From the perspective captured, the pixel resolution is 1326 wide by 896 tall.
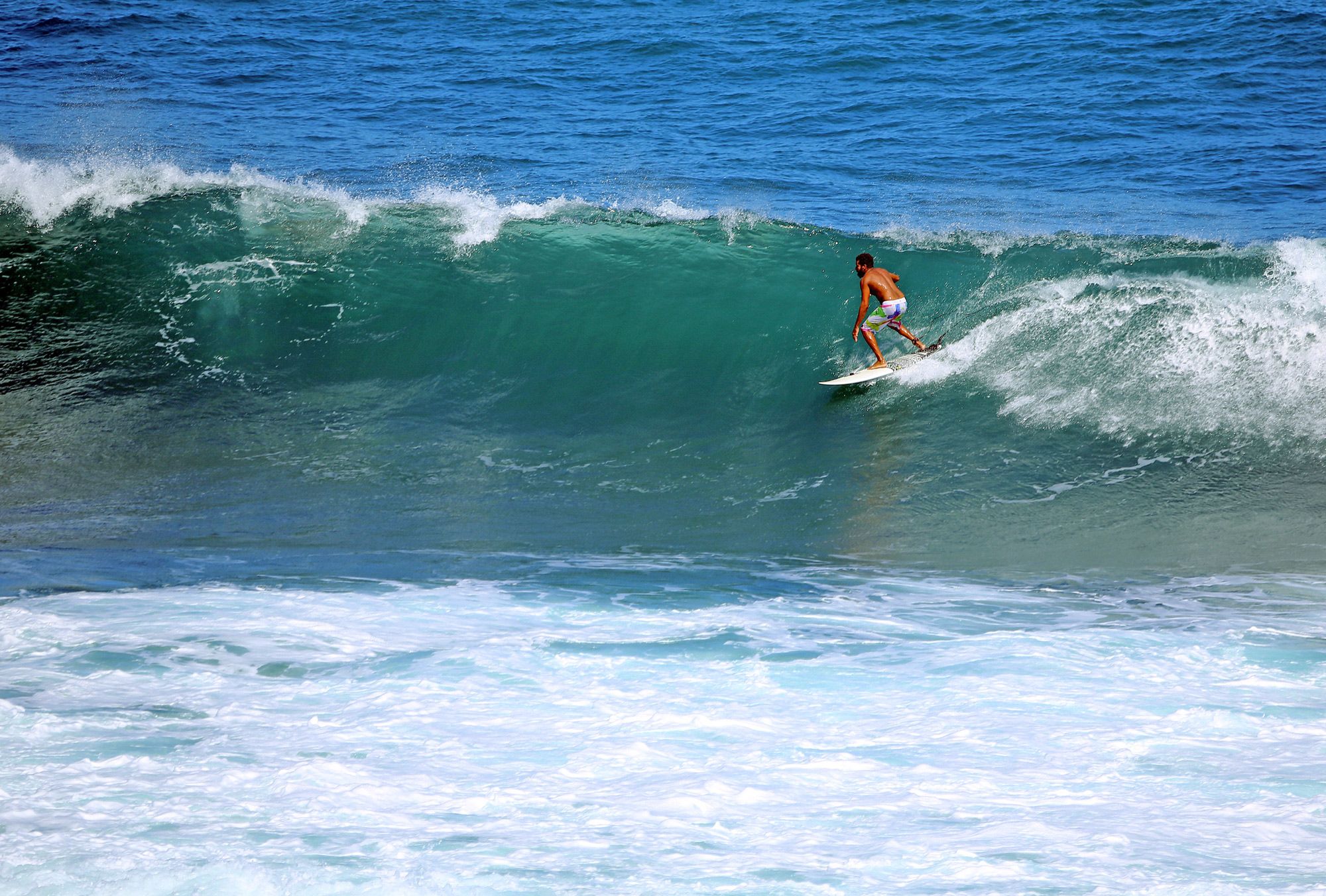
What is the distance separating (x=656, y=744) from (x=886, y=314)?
6.32 m

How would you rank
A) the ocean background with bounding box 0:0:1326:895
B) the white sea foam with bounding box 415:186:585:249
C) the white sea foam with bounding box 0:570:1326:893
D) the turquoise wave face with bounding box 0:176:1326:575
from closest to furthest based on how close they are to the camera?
1. the white sea foam with bounding box 0:570:1326:893
2. the ocean background with bounding box 0:0:1326:895
3. the turquoise wave face with bounding box 0:176:1326:575
4. the white sea foam with bounding box 415:186:585:249

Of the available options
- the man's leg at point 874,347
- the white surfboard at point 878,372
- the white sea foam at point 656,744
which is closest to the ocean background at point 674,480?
the white sea foam at point 656,744

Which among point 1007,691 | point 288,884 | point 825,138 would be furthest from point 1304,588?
point 825,138

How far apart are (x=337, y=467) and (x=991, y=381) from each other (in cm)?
550

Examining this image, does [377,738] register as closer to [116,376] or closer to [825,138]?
[116,376]

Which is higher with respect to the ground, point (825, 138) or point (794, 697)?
point (825, 138)

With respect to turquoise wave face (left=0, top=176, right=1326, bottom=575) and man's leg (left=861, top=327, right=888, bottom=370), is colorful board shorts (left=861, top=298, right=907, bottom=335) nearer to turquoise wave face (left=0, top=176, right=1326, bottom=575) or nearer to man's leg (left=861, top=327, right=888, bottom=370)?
man's leg (left=861, top=327, right=888, bottom=370)

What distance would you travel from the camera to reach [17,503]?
7.50 m

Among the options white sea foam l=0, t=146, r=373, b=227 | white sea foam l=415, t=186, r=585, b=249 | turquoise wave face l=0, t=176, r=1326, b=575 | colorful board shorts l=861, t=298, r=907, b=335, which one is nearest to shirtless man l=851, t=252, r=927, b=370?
colorful board shorts l=861, t=298, r=907, b=335

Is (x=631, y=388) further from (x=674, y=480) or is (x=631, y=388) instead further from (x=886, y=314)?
(x=886, y=314)

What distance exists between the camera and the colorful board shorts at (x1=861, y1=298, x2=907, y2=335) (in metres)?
9.59

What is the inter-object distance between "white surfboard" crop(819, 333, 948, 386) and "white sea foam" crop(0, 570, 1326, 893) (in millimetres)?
4047

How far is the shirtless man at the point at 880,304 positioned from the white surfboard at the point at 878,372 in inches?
2.4

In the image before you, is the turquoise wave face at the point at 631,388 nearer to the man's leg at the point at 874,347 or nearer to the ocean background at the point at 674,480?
the ocean background at the point at 674,480
